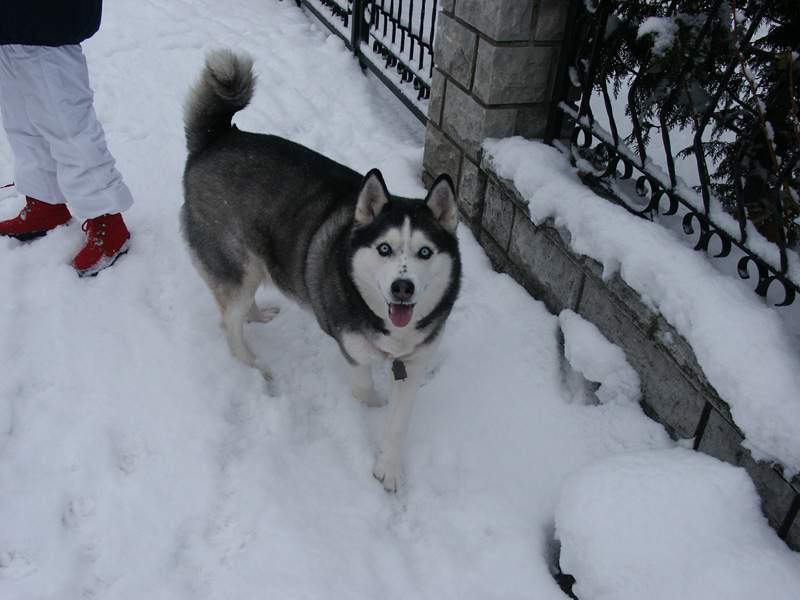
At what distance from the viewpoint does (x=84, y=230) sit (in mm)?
3412

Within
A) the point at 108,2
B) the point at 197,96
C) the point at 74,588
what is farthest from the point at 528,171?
the point at 108,2

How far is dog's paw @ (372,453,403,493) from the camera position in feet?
8.08

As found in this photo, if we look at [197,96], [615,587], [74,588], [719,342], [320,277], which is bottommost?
[74,588]

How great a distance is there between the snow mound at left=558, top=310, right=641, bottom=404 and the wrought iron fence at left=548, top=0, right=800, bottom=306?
21.9 inches

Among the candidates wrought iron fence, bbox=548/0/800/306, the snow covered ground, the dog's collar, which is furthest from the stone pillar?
the dog's collar

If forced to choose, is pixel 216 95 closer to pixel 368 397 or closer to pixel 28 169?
pixel 28 169

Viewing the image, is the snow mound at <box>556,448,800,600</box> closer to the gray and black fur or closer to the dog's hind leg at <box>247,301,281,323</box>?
the gray and black fur

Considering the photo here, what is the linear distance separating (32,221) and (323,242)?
1.85m

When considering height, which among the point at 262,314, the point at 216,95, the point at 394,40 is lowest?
the point at 262,314

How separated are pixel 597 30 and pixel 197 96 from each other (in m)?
1.81

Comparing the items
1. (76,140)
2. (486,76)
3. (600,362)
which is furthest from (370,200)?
(76,140)

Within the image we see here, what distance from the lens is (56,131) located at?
3064 millimetres

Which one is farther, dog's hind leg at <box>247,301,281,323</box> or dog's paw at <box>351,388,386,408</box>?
dog's hind leg at <box>247,301,281,323</box>

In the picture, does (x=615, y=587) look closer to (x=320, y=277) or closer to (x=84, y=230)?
(x=320, y=277)
